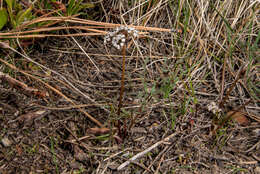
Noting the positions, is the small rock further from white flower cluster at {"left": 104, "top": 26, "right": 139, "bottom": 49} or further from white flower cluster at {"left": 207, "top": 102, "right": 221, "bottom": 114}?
white flower cluster at {"left": 207, "top": 102, "right": 221, "bottom": 114}

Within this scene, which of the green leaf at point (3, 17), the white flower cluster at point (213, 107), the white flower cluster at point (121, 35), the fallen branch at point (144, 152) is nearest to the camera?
the white flower cluster at point (121, 35)

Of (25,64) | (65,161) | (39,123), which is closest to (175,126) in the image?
(65,161)

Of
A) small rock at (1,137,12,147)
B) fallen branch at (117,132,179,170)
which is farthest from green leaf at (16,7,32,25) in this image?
fallen branch at (117,132,179,170)

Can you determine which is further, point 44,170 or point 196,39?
point 196,39

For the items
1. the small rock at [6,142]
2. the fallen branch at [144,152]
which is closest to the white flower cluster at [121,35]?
the fallen branch at [144,152]

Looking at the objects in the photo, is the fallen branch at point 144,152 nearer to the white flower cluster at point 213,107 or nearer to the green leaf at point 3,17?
the white flower cluster at point 213,107

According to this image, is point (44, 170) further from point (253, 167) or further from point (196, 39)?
point (196, 39)

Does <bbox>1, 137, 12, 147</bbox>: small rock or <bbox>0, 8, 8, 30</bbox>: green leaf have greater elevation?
<bbox>0, 8, 8, 30</bbox>: green leaf

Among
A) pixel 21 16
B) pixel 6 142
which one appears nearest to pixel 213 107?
pixel 6 142
